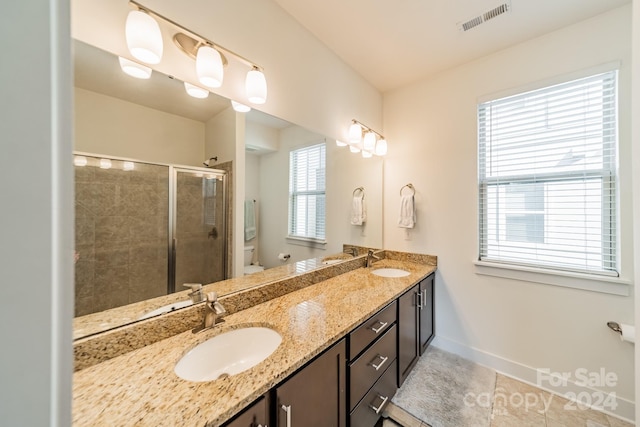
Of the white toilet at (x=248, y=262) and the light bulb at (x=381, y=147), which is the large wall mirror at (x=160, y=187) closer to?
the white toilet at (x=248, y=262)

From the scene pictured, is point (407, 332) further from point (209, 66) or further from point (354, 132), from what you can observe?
point (209, 66)

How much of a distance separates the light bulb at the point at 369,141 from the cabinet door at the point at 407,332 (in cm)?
140

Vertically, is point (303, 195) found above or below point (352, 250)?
above

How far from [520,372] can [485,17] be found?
2711mm

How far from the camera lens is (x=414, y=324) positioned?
5.96ft

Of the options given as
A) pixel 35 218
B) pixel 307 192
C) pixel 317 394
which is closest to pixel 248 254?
pixel 307 192

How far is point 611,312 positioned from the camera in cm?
153

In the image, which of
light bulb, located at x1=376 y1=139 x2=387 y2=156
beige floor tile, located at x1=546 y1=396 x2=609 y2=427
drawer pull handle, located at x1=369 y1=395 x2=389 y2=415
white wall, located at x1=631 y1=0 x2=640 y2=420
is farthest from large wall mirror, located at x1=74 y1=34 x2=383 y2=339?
beige floor tile, located at x1=546 y1=396 x2=609 y2=427

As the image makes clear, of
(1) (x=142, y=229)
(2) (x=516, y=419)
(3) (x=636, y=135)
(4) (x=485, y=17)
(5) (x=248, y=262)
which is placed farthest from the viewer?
(4) (x=485, y=17)

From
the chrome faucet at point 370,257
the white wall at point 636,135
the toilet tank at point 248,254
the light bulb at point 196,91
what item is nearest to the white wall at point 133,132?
the light bulb at point 196,91

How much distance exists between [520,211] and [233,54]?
237 centimetres

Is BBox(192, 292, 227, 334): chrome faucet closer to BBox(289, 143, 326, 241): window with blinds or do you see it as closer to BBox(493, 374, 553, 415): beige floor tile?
BBox(289, 143, 326, 241): window with blinds

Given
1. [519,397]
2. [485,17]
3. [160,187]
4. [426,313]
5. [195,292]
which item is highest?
[485,17]

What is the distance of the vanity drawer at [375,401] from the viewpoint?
1176 mm
